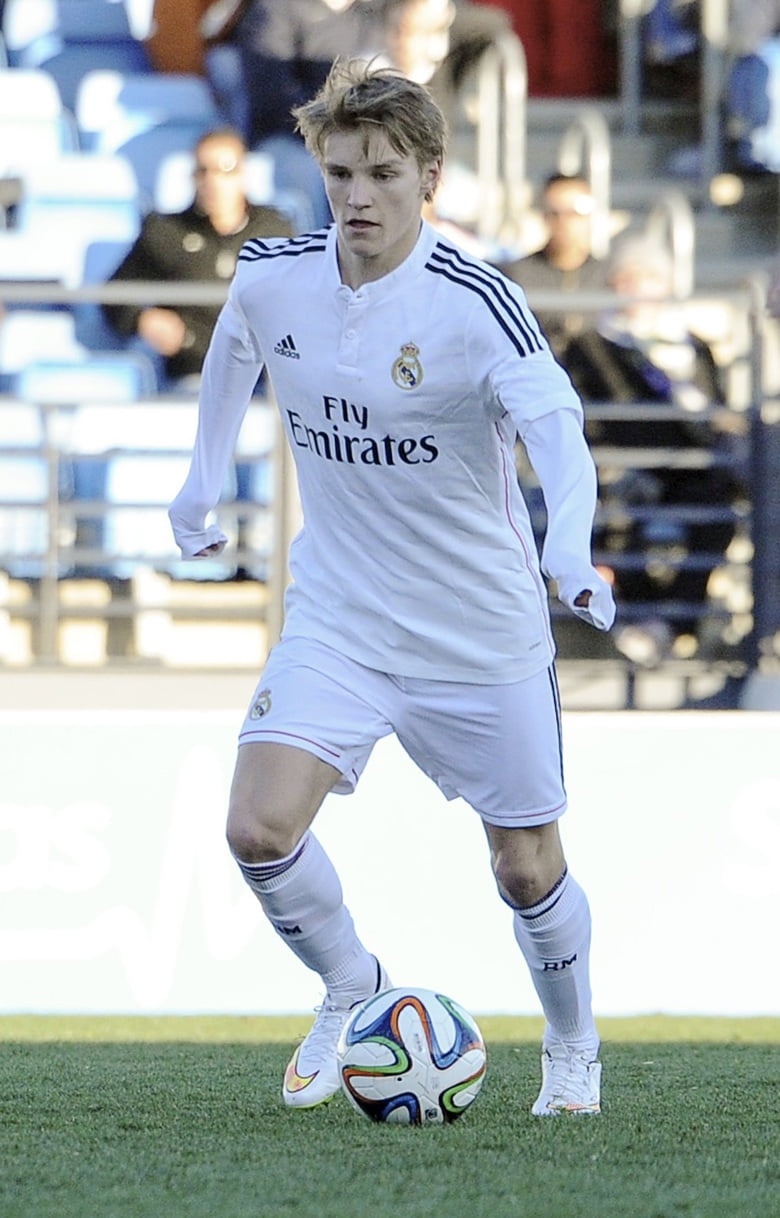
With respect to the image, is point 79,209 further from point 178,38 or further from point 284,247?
point 284,247

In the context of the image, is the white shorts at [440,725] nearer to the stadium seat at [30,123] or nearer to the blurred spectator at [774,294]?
the blurred spectator at [774,294]

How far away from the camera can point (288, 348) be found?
4.31 metres

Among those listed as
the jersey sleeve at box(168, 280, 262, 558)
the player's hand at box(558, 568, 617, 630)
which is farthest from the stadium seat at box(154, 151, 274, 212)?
the player's hand at box(558, 568, 617, 630)

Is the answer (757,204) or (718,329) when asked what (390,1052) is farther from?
(757,204)

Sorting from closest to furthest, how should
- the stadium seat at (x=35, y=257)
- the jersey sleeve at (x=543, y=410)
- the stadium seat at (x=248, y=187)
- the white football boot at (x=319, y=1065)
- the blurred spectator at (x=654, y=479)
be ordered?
the jersey sleeve at (x=543, y=410)
the white football boot at (x=319, y=1065)
the blurred spectator at (x=654, y=479)
the stadium seat at (x=248, y=187)
the stadium seat at (x=35, y=257)

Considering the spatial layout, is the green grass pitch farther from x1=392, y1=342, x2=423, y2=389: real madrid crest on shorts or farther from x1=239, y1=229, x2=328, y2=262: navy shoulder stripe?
x1=239, y1=229, x2=328, y2=262: navy shoulder stripe

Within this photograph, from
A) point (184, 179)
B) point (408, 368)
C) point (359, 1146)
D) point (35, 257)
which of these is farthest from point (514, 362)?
point (184, 179)

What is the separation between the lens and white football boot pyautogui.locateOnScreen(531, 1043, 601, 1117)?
176 inches

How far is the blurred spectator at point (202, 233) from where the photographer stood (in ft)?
29.5

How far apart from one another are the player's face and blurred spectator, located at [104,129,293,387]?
478 cm

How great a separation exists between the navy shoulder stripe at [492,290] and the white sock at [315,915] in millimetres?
1114

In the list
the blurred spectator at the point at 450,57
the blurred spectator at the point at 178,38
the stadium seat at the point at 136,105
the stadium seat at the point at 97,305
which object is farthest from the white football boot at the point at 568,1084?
the blurred spectator at the point at 178,38

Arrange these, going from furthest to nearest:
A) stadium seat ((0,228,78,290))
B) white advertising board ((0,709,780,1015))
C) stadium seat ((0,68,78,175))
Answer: stadium seat ((0,68,78,175)), stadium seat ((0,228,78,290)), white advertising board ((0,709,780,1015))

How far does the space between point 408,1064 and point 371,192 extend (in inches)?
67.6
